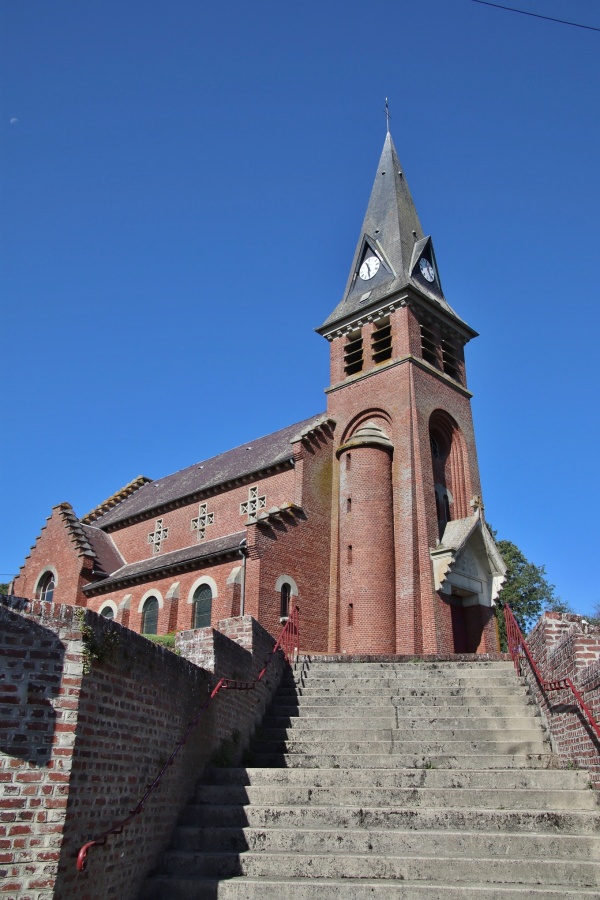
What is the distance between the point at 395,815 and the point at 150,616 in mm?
21794

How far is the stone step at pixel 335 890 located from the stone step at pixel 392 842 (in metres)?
0.47

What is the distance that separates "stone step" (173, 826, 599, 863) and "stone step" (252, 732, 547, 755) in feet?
7.19

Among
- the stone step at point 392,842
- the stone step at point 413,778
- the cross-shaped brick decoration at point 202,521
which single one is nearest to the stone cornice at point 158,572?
the cross-shaped brick decoration at point 202,521

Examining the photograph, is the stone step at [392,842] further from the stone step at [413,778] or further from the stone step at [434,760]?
the stone step at [434,760]

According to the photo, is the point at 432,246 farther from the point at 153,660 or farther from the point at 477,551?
the point at 153,660

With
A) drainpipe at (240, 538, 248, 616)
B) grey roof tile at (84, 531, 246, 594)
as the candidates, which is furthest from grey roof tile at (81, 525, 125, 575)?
drainpipe at (240, 538, 248, 616)

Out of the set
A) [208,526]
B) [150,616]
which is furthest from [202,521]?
[150,616]

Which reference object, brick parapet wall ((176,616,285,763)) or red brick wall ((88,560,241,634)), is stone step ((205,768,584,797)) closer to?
brick parapet wall ((176,616,285,763))

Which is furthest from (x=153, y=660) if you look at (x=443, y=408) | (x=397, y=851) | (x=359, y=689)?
(x=443, y=408)

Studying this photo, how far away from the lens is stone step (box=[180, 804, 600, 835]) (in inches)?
298

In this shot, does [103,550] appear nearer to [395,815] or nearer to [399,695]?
[399,695]

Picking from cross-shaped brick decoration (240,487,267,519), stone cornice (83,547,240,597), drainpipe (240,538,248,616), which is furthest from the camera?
cross-shaped brick decoration (240,487,267,519)

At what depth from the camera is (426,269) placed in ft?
102

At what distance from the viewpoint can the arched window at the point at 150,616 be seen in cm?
2797
